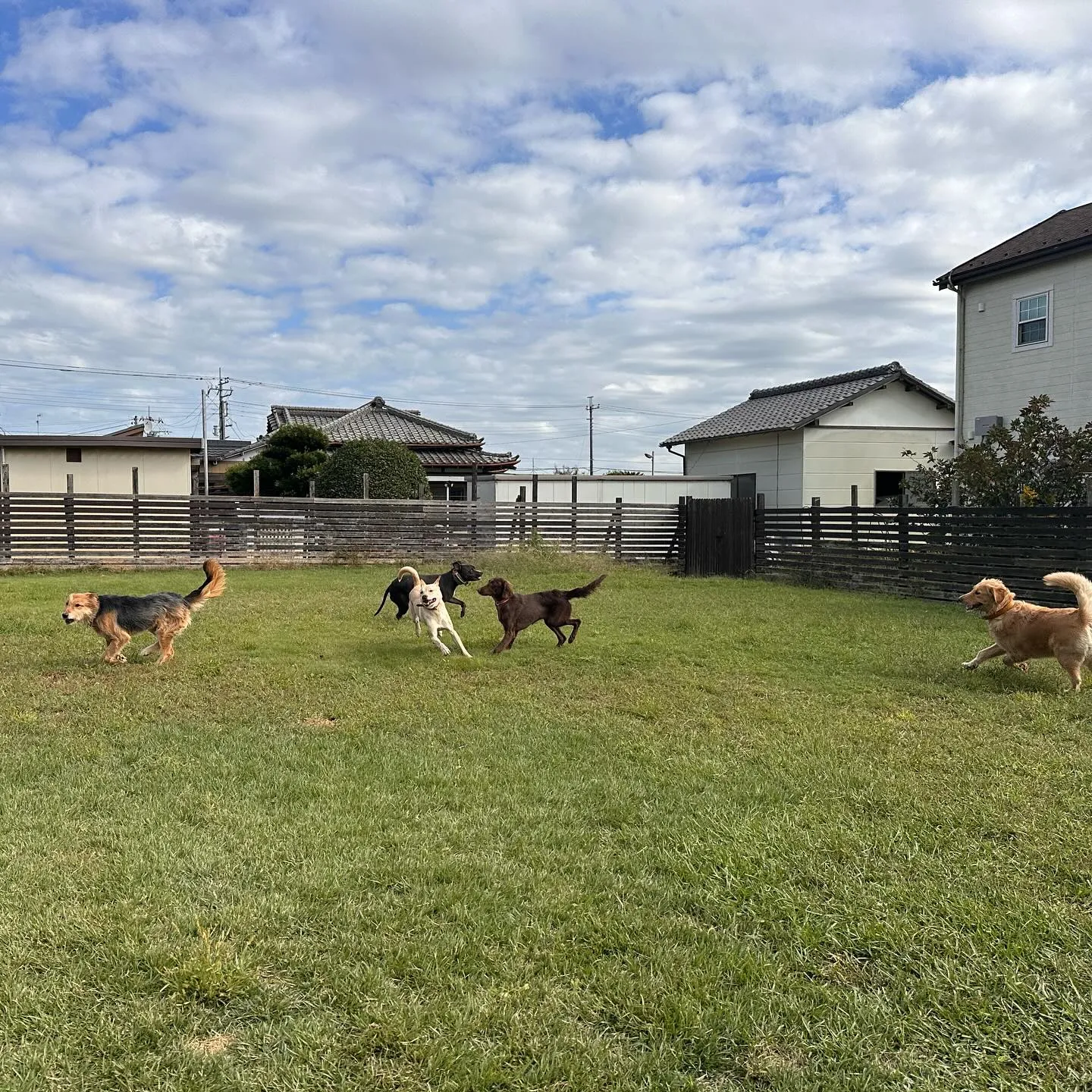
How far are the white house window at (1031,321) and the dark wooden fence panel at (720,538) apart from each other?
18.0 feet

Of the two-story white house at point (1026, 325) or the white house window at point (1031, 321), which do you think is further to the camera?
the white house window at point (1031, 321)

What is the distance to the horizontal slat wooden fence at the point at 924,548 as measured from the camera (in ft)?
33.2

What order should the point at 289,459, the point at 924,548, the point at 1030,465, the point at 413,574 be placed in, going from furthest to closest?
the point at 289,459
the point at 1030,465
the point at 924,548
the point at 413,574

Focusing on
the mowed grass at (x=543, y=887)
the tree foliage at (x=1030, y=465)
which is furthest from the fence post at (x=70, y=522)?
the tree foliage at (x=1030, y=465)

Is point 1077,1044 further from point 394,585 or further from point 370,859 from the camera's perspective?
point 394,585

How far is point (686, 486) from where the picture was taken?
21.6 meters

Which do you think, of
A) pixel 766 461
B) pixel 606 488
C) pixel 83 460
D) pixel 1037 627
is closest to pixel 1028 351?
pixel 766 461

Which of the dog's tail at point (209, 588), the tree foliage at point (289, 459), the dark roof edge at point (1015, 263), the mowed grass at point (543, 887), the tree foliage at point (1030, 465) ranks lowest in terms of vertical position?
the mowed grass at point (543, 887)

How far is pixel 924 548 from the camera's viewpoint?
1217 centimetres

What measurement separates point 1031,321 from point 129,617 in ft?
49.4

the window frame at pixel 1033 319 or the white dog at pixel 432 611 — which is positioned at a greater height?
the window frame at pixel 1033 319

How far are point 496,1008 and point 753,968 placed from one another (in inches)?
29.1

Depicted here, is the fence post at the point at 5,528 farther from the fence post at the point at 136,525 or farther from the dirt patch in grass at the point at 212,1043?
the dirt patch in grass at the point at 212,1043

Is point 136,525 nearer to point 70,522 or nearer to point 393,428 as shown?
point 70,522
